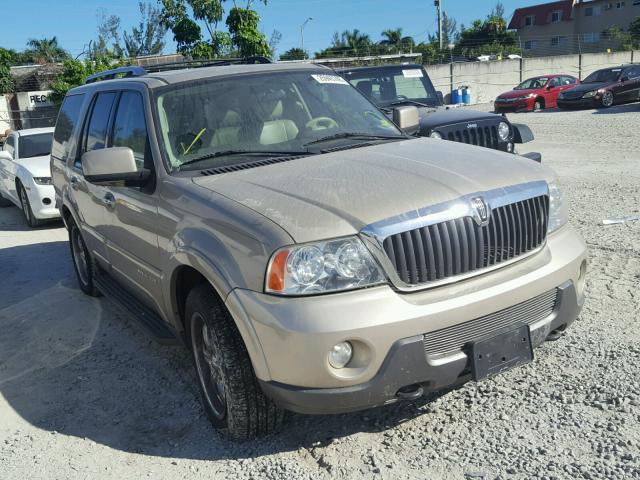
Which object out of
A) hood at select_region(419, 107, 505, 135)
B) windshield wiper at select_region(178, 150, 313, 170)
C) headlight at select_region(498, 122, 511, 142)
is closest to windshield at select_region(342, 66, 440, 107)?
hood at select_region(419, 107, 505, 135)

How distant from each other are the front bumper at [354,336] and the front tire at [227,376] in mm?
215

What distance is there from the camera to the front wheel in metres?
23.3

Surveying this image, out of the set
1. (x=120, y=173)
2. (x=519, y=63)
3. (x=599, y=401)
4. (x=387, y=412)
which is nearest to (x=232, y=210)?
(x=120, y=173)

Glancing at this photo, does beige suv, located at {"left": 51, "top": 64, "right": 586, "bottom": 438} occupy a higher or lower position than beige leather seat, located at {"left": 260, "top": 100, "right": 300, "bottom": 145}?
lower

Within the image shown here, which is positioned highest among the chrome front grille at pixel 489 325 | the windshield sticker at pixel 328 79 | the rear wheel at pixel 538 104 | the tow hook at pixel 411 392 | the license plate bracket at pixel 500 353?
the windshield sticker at pixel 328 79

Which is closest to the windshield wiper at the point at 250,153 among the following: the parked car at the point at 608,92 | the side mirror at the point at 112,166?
the side mirror at the point at 112,166

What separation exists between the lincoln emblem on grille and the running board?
195 cm

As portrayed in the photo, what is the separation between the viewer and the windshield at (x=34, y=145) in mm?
10828

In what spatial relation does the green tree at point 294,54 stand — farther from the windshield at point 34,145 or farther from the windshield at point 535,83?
the windshield at point 34,145

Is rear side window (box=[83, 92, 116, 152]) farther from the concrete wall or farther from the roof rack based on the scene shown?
the concrete wall

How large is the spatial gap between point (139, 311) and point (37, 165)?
6.58 m

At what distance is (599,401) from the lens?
3465 millimetres

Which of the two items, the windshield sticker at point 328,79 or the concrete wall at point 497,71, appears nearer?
the windshield sticker at point 328,79

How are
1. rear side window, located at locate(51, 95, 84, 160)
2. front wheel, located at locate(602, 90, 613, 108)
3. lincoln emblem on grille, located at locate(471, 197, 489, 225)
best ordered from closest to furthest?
lincoln emblem on grille, located at locate(471, 197, 489, 225) < rear side window, located at locate(51, 95, 84, 160) < front wheel, located at locate(602, 90, 613, 108)
